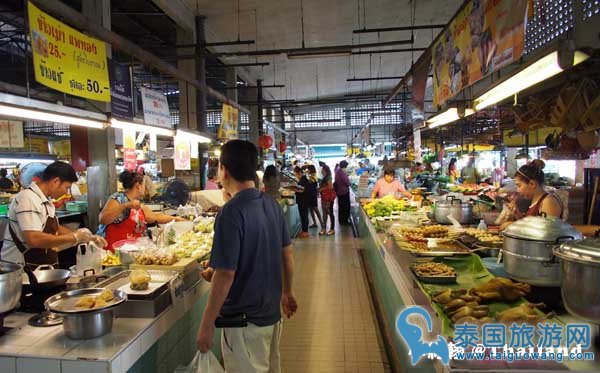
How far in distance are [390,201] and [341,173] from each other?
15.7ft

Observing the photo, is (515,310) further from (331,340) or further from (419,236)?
(331,340)

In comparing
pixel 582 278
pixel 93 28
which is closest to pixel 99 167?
pixel 93 28

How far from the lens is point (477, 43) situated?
12.9ft

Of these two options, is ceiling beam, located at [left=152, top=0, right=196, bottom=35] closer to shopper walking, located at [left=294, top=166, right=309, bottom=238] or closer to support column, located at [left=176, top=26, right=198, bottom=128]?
support column, located at [left=176, top=26, right=198, bottom=128]

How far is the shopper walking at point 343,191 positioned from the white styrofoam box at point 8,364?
10.1 m

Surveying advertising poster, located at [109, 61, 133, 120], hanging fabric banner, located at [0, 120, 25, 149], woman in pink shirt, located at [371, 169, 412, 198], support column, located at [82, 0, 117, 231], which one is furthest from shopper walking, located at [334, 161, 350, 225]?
hanging fabric banner, located at [0, 120, 25, 149]

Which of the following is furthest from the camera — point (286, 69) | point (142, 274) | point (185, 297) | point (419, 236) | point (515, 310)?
point (286, 69)

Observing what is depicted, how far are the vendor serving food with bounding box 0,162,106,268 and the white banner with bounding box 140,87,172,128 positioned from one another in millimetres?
2382

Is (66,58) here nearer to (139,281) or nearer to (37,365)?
(139,281)

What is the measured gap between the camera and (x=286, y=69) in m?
14.5

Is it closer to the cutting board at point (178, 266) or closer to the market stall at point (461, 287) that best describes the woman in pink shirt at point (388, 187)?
the market stall at point (461, 287)

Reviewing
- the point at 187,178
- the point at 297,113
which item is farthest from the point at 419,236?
the point at 297,113

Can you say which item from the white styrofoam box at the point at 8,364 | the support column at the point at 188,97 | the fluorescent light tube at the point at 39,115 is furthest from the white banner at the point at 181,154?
the white styrofoam box at the point at 8,364

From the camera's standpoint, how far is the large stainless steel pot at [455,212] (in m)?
4.80
